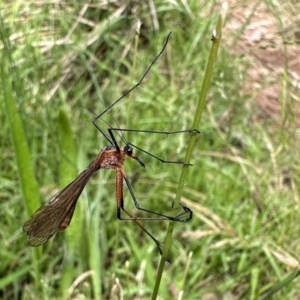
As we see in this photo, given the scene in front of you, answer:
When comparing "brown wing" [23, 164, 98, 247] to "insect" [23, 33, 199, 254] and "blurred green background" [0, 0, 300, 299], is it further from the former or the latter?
"blurred green background" [0, 0, 300, 299]

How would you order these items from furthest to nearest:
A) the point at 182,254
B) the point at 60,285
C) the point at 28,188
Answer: the point at 182,254 → the point at 60,285 → the point at 28,188

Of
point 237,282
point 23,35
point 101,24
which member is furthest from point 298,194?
point 23,35

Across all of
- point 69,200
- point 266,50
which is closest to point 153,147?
point 266,50

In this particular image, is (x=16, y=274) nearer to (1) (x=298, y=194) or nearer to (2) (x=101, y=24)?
(1) (x=298, y=194)

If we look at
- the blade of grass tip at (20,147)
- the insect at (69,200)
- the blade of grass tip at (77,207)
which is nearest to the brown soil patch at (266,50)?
the blade of grass tip at (77,207)

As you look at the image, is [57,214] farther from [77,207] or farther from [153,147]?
[153,147]

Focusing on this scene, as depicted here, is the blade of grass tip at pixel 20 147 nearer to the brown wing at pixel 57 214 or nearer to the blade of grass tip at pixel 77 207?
the blade of grass tip at pixel 77 207
